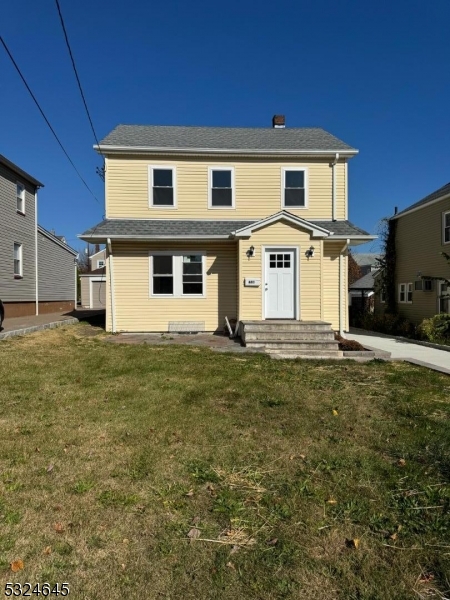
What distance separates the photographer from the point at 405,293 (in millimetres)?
17375

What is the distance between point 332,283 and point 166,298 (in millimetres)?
5753

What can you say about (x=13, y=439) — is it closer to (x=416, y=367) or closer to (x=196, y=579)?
(x=196, y=579)

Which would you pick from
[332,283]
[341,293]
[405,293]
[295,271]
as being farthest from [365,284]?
[295,271]

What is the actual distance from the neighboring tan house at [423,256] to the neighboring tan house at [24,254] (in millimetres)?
16771

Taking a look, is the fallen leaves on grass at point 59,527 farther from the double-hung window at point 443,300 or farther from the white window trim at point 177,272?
the double-hung window at point 443,300

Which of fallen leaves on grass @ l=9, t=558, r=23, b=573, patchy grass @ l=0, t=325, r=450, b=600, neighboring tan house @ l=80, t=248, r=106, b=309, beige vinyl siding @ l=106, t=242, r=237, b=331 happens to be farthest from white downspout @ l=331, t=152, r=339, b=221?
neighboring tan house @ l=80, t=248, r=106, b=309

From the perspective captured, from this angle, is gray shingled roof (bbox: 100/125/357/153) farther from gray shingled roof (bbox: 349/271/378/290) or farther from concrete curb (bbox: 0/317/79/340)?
gray shingled roof (bbox: 349/271/378/290)

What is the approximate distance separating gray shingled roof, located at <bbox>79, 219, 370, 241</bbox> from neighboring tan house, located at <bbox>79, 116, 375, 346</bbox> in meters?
0.03

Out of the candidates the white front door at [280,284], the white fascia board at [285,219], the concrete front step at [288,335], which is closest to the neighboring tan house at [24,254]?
the white fascia board at [285,219]

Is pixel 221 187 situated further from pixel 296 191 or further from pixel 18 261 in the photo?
pixel 18 261

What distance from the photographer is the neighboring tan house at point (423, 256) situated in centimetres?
1443

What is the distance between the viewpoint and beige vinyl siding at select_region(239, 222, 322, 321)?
11211 millimetres

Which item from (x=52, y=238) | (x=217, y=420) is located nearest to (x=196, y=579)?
(x=217, y=420)

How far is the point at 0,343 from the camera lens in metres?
8.84
